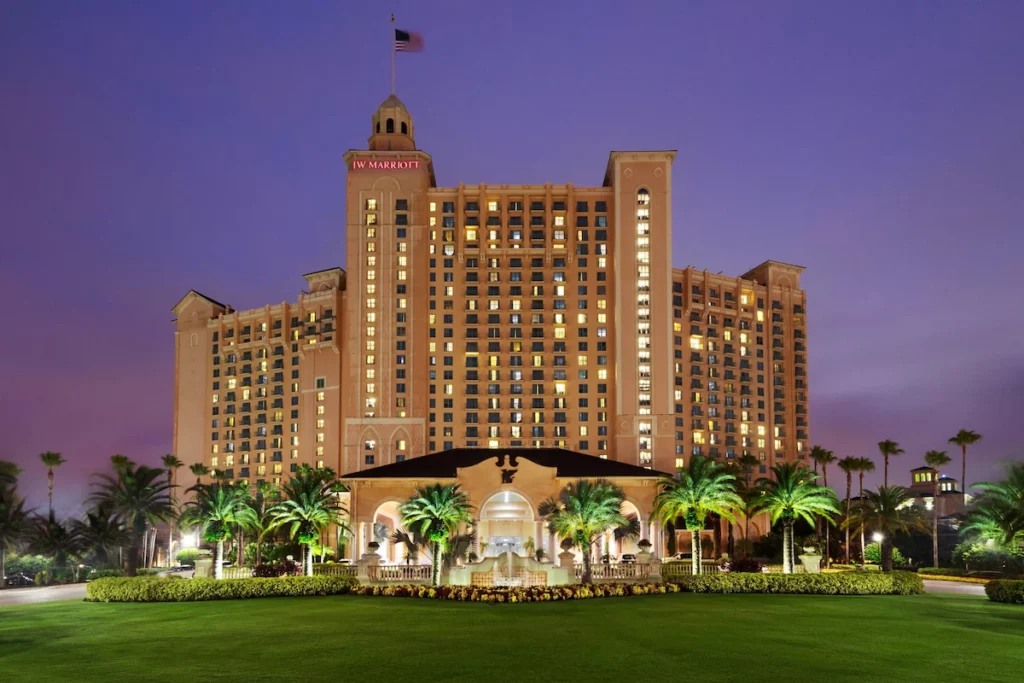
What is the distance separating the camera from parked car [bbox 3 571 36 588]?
7800 cm

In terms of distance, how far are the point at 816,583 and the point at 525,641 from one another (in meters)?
25.3

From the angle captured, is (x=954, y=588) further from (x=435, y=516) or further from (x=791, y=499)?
(x=435, y=516)

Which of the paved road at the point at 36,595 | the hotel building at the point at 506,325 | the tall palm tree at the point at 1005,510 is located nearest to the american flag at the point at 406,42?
the hotel building at the point at 506,325

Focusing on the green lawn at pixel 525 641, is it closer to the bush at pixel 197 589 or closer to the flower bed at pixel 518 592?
the flower bed at pixel 518 592

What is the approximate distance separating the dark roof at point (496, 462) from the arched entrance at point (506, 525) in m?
3.30

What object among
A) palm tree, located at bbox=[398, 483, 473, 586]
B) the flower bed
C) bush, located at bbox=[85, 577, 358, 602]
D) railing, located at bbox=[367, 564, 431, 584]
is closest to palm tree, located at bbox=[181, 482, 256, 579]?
bush, located at bbox=[85, 577, 358, 602]

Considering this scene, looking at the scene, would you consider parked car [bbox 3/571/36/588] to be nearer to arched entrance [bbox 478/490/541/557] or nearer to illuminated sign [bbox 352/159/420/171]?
arched entrance [bbox 478/490/541/557]

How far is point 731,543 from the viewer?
85375 millimetres

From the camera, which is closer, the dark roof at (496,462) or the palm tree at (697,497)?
the palm tree at (697,497)

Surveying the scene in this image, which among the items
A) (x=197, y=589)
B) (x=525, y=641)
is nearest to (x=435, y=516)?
(x=197, y=589)

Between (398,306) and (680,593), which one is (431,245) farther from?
(680,593)

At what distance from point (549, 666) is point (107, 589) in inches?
1304

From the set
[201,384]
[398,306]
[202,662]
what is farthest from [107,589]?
[201,384]

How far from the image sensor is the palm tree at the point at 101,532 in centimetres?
8056
